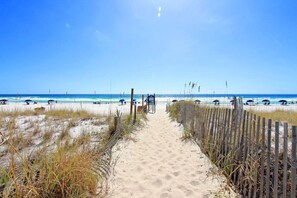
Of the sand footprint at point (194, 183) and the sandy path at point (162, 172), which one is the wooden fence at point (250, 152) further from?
the sand footprint at point (194, 183)

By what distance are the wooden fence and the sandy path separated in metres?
0.33

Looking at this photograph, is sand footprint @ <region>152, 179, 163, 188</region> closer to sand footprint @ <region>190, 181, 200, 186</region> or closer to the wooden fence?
sand footprint @ <region>190, 181, 200, 186</region>

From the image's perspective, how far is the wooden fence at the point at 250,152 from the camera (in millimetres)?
2094

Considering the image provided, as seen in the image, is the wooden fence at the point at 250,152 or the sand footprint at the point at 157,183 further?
the sand footprint at the point at 157,183

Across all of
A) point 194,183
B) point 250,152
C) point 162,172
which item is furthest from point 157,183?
point 250,152

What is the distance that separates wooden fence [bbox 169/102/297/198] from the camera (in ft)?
6.87

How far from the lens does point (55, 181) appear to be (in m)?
2.23

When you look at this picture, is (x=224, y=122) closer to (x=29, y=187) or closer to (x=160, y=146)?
(x=160, y=146)

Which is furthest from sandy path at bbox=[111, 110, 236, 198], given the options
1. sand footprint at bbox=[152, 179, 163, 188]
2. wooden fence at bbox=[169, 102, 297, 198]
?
wooden fence at bbox=[169, 102, 297, 198]

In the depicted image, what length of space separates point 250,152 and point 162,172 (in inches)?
59.0

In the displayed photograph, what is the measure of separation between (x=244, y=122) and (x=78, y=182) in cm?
254

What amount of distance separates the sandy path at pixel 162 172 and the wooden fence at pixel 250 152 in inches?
13.0

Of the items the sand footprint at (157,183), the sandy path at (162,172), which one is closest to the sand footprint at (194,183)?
the sandy path at (162,172)

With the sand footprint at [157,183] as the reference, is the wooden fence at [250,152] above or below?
above
